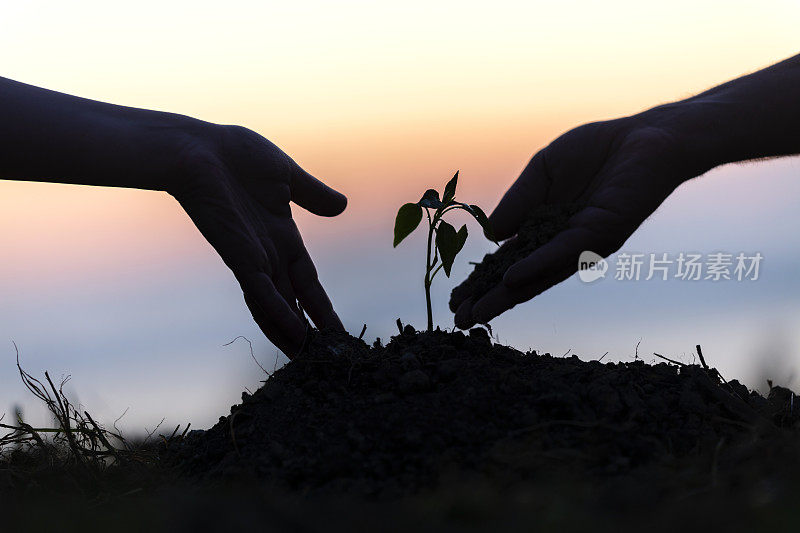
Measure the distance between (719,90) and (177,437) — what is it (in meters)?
3.61

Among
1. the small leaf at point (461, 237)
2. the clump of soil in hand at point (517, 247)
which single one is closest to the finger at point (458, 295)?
the clump of soil in hand at point (517, 247)

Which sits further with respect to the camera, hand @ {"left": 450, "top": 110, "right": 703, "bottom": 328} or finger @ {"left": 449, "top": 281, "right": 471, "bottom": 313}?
finger @ {"left": 449, "top": 281, "right": 471, "bottom": 313}

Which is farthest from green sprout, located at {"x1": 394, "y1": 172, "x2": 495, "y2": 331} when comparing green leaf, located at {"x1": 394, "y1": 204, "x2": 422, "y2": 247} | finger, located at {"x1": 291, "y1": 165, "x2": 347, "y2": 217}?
finger, located at {"x1": 291, "y1": 165, "x2": 347, "y2": 217}

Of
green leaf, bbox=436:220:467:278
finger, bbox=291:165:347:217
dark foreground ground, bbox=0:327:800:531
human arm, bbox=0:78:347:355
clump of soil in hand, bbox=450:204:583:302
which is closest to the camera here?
dark foreground ground, bbox=0:327:800:531

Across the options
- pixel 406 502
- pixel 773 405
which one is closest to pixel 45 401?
pixel 406 502

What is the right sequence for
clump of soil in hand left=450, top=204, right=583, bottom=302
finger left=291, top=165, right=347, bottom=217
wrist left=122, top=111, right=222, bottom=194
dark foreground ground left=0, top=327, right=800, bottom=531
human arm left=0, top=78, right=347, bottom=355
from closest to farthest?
dark foreground ground left=0, top=327, right=800, bottom=531
human arm left=0, top=78, right=347, bottom=355
wrist left=122, top=111, right=222, bottom=194
clump of soil in hand left=450, top=204, right=583, bottom=302
finger left=291, top=165, right=347, bottom=217

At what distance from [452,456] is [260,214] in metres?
1.99

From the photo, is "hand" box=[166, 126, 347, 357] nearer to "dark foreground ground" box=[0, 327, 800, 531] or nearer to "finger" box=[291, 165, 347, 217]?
"finger" box=[291, 165, 347, 217]

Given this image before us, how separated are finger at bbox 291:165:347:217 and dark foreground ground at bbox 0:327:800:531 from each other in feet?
3.42

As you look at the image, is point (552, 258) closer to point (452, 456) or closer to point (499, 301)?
point (499, 301)

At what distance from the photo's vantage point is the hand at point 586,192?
3.36m

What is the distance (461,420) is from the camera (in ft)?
7.20

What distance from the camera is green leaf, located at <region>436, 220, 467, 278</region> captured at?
9.40 feet

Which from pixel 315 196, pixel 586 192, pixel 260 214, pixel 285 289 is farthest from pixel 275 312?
pixel 586 192
